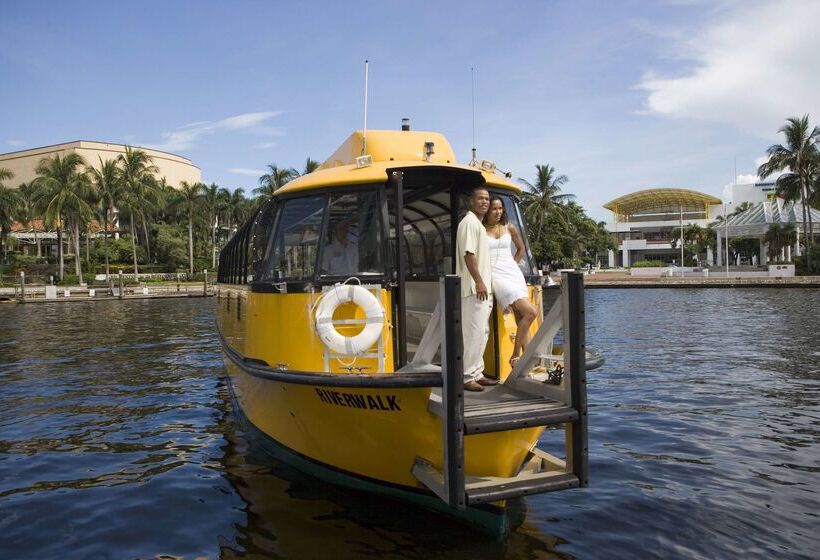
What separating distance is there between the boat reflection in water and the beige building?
90.9 metres

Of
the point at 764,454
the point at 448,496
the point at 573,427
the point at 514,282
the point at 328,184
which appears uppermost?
the point at 328,184

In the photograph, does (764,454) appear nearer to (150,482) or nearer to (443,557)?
(443,557)

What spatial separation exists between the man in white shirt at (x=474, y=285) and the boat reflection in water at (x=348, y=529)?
1348 millimetres

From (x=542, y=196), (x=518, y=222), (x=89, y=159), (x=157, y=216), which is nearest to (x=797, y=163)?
(x=542, y=196)

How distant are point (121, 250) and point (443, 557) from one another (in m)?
72.3

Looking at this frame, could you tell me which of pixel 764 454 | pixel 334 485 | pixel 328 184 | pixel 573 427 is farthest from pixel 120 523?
pixel 764 454

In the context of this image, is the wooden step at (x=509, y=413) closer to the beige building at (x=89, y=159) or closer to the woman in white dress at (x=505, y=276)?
the woman in white dress at (x=505, y=276)

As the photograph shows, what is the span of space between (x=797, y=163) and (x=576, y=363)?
61697 millimetres

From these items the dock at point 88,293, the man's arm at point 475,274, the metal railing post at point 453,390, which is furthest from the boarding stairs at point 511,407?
the dock at point 88,293

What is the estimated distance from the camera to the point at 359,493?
248 inches

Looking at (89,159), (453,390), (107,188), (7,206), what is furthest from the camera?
(89,159)

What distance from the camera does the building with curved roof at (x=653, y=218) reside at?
351 ft

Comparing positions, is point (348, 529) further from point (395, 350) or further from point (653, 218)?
point (653, 218)

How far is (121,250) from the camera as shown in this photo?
69375mm
